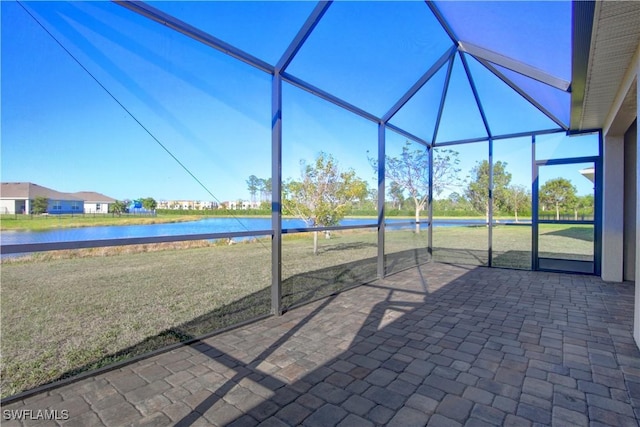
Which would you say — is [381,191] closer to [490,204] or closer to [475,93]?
[475,93]

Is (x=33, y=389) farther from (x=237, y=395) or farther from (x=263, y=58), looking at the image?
(x=263, y=58)

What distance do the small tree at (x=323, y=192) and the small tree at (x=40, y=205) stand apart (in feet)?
8.72

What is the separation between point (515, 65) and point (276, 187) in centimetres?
371

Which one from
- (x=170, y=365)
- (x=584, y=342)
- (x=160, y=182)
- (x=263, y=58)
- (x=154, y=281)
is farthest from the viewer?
(x=154, y=281)

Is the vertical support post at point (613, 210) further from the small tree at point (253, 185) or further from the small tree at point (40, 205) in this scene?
the small tree at point (40, 205)

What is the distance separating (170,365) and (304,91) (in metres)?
3.14

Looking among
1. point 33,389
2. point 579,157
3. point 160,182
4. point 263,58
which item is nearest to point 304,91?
point 263,58

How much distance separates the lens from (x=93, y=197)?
218 cm

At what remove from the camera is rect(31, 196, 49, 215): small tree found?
77.2 inches

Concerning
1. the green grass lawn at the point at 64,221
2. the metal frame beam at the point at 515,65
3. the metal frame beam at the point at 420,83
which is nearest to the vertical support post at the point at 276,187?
the green grass lawn at the point at 64,221

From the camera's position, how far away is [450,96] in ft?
19.1

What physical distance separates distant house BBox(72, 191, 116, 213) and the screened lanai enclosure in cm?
4

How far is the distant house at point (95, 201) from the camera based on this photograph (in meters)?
2.14

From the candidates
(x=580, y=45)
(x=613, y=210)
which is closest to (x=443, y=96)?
(x=580, y=45)
